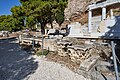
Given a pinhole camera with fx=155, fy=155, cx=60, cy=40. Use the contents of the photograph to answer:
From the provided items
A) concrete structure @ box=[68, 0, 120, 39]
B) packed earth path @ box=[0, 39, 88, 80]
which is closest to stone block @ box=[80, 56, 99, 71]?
packed earth path @ box=[0, 39, 88, 80]

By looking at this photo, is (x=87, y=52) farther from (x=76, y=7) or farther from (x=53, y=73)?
(x=76, y=7)

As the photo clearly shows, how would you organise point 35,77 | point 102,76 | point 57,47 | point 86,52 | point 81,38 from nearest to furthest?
point 102,76
point 35,77
point 86,52
point 57,47
point 81,38

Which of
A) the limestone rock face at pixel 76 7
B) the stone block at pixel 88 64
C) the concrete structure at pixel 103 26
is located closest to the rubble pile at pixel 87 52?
the stone block at pixel 88 64

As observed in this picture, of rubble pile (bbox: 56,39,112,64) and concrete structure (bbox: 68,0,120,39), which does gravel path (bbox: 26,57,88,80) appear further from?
concrete structure (bbox: 68,0,120,39)

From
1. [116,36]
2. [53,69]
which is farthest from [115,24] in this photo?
[53,69]

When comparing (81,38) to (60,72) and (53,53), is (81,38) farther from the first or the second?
(60,72)

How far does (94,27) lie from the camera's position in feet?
48.0

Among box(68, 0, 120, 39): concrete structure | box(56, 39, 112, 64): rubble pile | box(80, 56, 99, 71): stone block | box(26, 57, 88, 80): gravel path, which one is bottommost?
box(26, 57, 88, 80): gravel path

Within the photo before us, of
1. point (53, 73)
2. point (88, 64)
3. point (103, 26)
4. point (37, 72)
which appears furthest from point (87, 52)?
point (103, 26)

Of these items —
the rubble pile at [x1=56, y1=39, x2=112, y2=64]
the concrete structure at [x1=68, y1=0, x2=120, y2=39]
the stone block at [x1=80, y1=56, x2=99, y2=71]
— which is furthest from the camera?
the concrete structure at [x1=68, y1=0, x2=120, y2=39]

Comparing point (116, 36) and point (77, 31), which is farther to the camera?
point (77, 31)

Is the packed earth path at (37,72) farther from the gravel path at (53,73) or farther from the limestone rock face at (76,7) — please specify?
the limestone rock face at (76,7)

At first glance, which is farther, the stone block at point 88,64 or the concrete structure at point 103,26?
the concrete structure at point 103,26

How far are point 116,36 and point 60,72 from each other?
19.4 ft
